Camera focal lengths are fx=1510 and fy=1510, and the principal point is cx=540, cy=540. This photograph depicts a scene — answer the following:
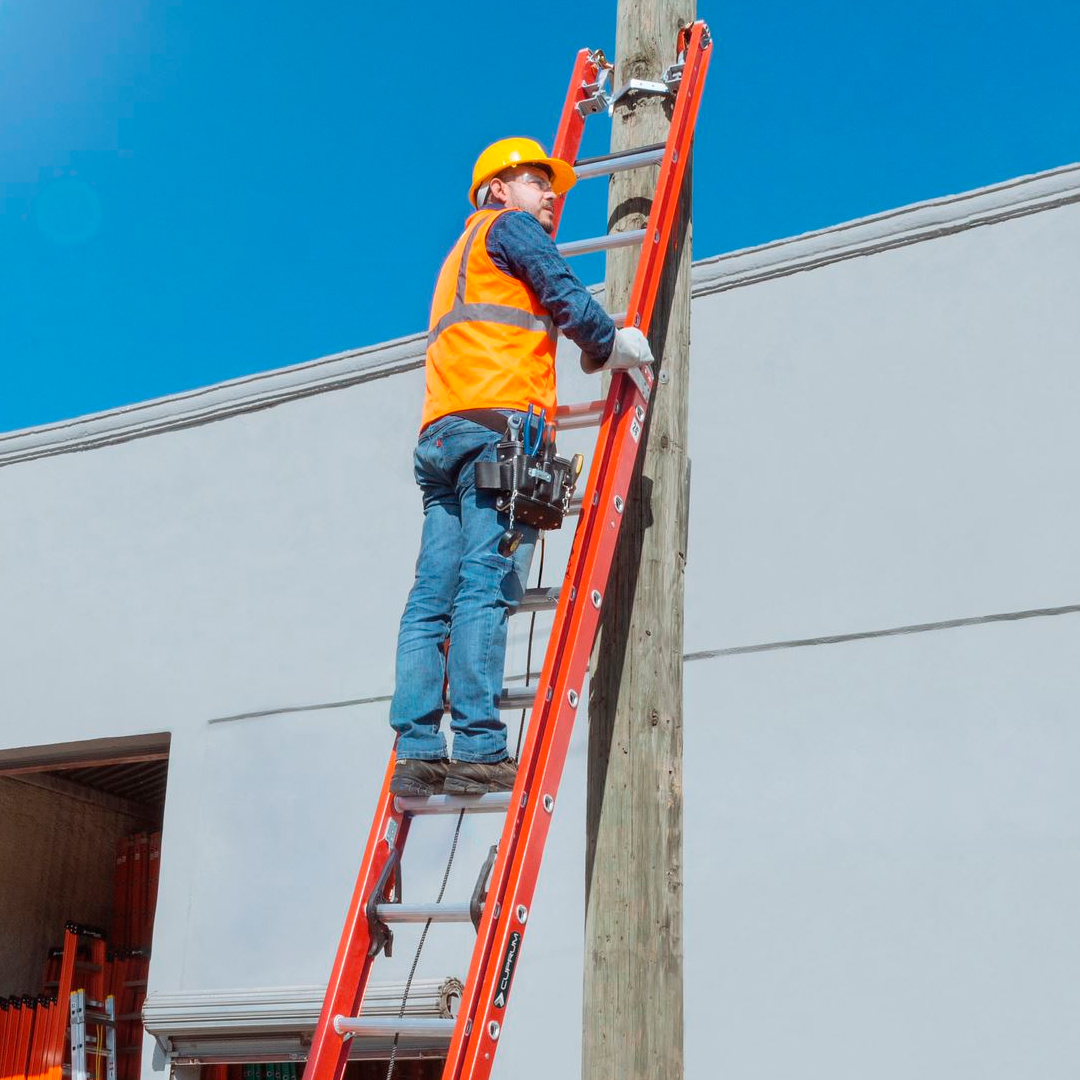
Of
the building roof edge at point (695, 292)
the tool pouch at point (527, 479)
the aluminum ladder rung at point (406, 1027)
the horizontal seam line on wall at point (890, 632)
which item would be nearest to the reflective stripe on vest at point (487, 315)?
the tool pouch at point (527, 479)

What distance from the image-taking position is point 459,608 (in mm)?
3881

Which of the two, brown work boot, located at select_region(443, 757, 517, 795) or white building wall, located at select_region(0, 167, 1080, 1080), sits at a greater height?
white building wall, located at select_region(0, 167, 1080, 1080)

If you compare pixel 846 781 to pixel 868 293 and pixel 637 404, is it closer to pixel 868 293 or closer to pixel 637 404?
pixel 868 293

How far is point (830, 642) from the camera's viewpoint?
657cm

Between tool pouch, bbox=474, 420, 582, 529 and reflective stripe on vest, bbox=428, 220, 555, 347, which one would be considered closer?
tool pouch, bbox=474, 420, 582, 529

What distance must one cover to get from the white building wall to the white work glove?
2.92 meters

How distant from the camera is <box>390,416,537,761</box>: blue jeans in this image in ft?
12.5

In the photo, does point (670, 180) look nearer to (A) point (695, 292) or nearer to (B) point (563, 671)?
(B) point (563, 671)

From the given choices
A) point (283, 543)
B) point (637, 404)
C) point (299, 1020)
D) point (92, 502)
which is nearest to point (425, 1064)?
point (299, 1020)

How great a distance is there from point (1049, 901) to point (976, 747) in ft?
2.18

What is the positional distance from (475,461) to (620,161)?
3.50 feet

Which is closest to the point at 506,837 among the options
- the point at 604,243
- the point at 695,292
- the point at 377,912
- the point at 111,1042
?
the point at 377,912

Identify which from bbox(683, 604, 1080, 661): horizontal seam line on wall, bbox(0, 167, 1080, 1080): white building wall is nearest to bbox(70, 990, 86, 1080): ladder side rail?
bbox(0, 167, 1080, 1080): white building wall

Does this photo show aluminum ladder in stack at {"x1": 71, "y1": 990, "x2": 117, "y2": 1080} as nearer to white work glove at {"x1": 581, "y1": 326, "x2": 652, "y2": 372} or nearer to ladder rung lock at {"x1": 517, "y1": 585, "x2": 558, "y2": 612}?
ladder rung lock at {"x1": 517, "y1": 585, "x2": 558, "y2": 612}
